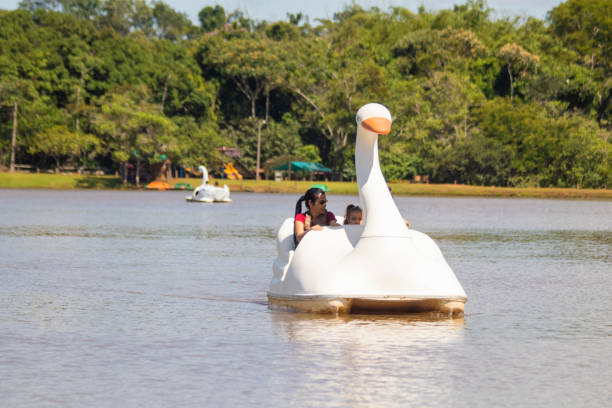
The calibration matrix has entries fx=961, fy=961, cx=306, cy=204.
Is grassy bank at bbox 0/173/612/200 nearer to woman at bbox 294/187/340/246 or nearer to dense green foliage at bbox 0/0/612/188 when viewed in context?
dense green foliage at bbox 0/0/612/188

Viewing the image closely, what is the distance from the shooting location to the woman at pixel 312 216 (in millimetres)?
12250

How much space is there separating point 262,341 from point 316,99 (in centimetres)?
8806

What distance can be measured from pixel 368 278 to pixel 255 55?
8598 cm

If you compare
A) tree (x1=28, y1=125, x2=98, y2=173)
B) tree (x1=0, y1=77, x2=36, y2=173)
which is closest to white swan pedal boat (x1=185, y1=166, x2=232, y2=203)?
tree (x1=28, y1=125, x2=98, y2=173)

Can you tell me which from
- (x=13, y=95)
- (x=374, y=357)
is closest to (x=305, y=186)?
(x=13, y=95)

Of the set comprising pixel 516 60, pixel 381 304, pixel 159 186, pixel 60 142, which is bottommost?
pixel 159 186

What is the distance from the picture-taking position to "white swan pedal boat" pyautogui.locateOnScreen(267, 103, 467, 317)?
11.0 m

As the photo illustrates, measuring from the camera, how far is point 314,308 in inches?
455

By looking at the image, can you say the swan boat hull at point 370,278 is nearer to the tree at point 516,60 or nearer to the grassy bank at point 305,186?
the grassy bank at point 305,186

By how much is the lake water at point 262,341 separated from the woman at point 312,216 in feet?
3.60

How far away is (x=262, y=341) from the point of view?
9.96 metres

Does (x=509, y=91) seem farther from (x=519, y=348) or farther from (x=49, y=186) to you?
(x=519, y=348)

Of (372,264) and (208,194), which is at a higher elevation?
(372,264)

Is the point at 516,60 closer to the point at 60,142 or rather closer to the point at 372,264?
the point at 60,142
